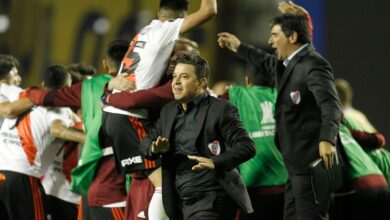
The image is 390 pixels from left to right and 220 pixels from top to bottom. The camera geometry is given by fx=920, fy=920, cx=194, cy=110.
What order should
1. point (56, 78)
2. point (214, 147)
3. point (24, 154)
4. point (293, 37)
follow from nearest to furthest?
point (214, 147)
point (293, 37)
point (24, 154)
point (56, 78)

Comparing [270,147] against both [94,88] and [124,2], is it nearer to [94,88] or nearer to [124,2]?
[94,88]

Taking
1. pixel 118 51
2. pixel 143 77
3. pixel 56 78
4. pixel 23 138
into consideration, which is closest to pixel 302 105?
pixel 143 77

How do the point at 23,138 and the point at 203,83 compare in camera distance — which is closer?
the point at 203,83

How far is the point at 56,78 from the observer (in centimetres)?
714

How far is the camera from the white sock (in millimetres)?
5844

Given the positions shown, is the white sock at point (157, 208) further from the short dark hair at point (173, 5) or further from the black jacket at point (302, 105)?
the short dark hair at point (173, 5)

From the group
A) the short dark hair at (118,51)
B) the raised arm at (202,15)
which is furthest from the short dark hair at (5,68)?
the raised arm at (202,15)

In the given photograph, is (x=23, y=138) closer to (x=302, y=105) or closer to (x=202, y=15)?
(x=202, y=15)

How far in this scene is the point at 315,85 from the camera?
5.72 meters

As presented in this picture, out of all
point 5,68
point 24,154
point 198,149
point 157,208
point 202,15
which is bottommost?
point 157,208

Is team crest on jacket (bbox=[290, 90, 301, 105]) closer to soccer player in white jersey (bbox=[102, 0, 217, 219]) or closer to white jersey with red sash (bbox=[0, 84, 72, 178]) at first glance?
soccer player in white jersey (bbox=[102, 0, 217, 219])

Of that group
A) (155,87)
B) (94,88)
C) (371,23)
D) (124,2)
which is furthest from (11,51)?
(155,87)

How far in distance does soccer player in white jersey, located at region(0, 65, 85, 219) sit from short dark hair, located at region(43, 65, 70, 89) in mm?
221

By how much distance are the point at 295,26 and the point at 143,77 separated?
3.47ft
